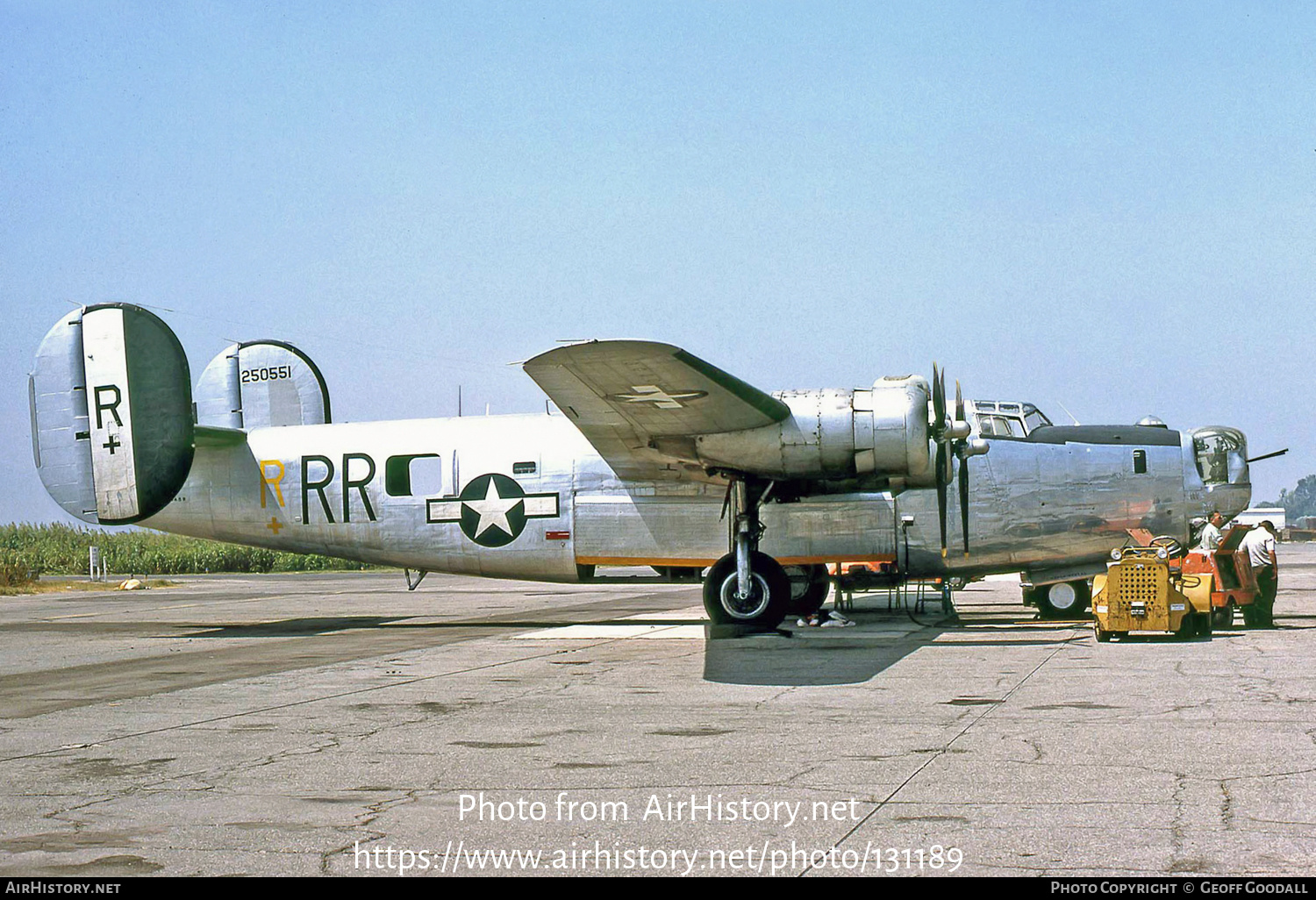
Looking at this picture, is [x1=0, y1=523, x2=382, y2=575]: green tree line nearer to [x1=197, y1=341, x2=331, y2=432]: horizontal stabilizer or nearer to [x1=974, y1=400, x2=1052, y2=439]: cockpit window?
[x1=197, y1=341, x2=331, y2=432]: horizontal stabilizer

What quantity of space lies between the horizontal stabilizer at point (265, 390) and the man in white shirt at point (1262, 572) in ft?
45.6

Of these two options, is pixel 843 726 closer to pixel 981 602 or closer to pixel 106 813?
pixel 106 813

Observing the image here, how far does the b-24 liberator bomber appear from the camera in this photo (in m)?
16.5

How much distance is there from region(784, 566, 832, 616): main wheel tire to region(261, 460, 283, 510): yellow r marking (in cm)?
757

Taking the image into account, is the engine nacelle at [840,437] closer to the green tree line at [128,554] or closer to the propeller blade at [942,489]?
the propeller blade at [942,489]

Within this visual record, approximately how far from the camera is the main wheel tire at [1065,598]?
17.8m

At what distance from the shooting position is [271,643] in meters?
15.8

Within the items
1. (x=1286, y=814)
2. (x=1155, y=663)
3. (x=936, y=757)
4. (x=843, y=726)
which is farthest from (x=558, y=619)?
→ (x=1286, y=814)

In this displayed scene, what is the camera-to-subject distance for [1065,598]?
1788cm

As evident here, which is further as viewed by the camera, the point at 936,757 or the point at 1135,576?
the point at 1135,576

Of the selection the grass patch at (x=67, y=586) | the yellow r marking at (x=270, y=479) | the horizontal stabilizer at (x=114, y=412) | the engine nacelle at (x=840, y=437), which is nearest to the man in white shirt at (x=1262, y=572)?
the engine nacelle at (x=840, y=437)

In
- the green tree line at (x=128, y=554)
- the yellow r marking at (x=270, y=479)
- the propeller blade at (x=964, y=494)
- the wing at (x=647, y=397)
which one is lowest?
the green tree line at (x=128, y=554)

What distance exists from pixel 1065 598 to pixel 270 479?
38.7ft

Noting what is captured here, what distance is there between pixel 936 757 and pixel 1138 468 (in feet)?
36.7
